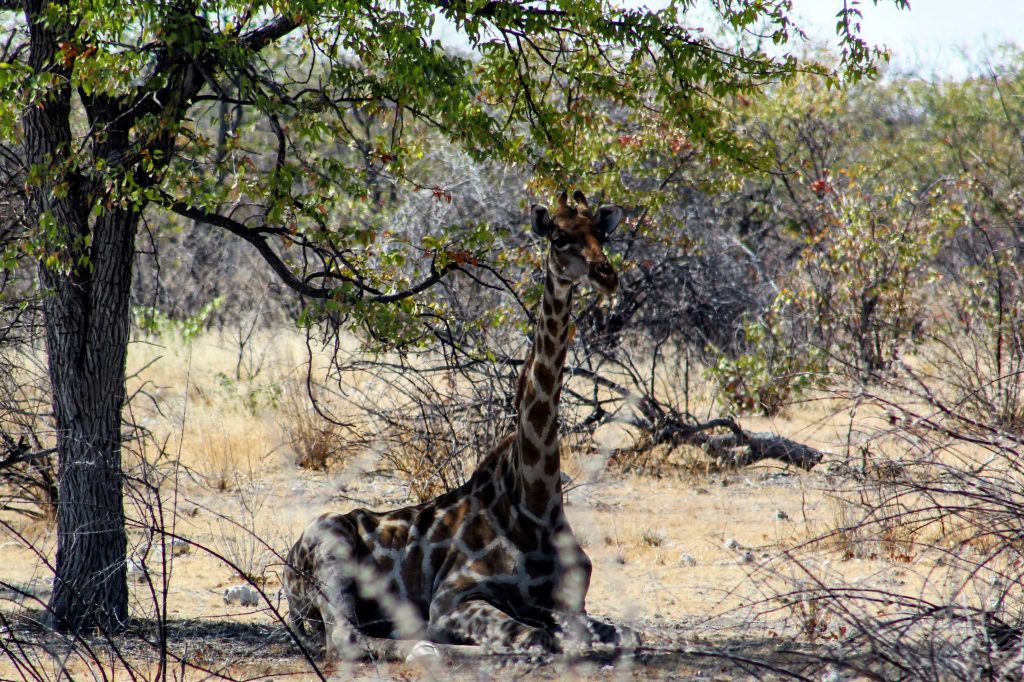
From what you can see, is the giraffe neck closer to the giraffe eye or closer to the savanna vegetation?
the giraffe eye

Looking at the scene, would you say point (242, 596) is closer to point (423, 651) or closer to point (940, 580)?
point (423, 651)

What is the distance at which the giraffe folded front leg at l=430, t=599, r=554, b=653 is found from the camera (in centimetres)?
520

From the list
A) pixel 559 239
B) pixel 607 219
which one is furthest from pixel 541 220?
pixel 607 219

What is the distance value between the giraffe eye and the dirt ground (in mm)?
1067

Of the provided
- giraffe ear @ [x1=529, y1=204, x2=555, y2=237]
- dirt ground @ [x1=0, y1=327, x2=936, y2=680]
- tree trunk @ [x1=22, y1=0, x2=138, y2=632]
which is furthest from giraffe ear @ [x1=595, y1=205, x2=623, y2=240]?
tree trunk @ [x1=22, y1=0, x2=138, y2=632]

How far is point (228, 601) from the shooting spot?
7.33 metres

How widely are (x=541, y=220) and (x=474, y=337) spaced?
1.86 m

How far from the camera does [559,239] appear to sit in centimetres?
545

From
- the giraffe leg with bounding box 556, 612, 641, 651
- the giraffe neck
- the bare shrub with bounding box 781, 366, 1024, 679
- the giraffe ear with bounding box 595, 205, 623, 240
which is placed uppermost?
the giraffe ear with bounding box 595, 205, 623, 240

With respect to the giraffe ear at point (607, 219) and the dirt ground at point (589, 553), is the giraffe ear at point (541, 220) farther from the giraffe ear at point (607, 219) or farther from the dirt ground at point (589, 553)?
the dirt ground at point (589, 553)

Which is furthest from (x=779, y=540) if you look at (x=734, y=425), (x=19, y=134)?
(x=19, y=134)

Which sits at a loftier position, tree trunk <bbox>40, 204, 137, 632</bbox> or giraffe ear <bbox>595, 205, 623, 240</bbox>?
giraffe ear <bbox>595, 205, 623, 240</bbox>

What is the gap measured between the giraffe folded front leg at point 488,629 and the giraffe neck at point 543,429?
541mm

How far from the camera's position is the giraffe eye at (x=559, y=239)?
5.42 metres
